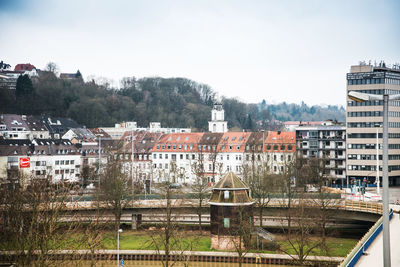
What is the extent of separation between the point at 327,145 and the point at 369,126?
871 centimetres

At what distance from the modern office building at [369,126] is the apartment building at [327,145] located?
209cm

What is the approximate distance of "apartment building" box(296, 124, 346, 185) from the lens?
91562mm

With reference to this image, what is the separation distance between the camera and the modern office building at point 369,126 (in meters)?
87.5

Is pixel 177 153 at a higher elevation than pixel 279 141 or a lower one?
lower

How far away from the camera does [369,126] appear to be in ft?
290

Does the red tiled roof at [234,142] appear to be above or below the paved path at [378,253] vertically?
above

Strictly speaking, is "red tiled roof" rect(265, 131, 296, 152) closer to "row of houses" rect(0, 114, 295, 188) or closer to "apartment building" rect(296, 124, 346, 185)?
"row of houses" rect(0, 114, 295, 188)

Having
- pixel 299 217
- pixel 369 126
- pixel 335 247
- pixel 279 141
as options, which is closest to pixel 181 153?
pixel 279 141

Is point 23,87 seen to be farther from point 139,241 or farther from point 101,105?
point 139,241

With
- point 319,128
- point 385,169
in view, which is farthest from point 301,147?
point 385,169

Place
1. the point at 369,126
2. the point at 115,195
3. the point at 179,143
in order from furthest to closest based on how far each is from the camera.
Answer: the point at 179,143 < the point at 369,126 < the point at 115,195

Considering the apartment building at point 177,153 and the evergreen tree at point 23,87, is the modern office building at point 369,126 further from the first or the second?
the evergreen tree at point 23,87

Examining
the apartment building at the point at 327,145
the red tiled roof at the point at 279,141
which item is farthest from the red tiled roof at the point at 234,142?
the apartment building at the point at 327,145

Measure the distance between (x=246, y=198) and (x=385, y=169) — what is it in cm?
3506
